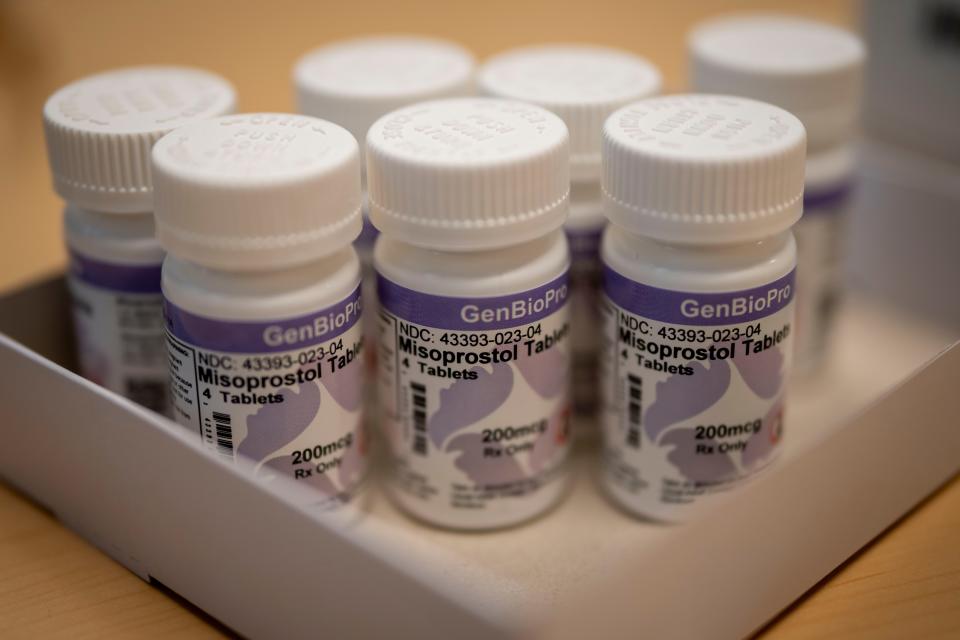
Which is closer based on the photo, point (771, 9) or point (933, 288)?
point (933, 288)

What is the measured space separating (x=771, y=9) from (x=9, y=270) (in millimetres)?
682

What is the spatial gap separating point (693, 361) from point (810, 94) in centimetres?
19

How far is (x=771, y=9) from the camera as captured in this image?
1.07 meters

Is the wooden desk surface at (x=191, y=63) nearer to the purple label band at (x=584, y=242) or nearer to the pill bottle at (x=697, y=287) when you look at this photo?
the pill bottle at (x=697, y=287)

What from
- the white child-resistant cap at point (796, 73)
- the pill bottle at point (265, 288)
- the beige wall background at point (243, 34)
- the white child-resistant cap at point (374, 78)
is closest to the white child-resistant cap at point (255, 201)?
the pill bottle at point (265, 288)

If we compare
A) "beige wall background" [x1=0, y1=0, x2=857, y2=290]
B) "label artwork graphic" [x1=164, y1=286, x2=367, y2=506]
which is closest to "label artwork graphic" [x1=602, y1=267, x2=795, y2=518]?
"label artwork graphic" [x1=164, y1=286, x2=367, y2=506]

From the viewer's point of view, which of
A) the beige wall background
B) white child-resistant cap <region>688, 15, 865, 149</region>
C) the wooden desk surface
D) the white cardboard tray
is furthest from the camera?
the beige wall background

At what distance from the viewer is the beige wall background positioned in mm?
914

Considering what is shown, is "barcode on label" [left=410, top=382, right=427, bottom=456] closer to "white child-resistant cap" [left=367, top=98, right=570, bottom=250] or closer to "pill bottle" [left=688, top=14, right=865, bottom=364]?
"white child-resistant cap" [left=367, top=98, right=570, bottom=250]

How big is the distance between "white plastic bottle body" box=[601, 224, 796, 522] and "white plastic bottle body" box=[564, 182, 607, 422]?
37 mm

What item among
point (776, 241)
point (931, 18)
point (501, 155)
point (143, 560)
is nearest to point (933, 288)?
point (931, 18)

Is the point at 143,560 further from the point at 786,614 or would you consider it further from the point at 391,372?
the point at 786,614

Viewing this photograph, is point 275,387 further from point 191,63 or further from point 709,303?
point 191,63

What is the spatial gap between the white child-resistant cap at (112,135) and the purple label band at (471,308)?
121 millimetres
